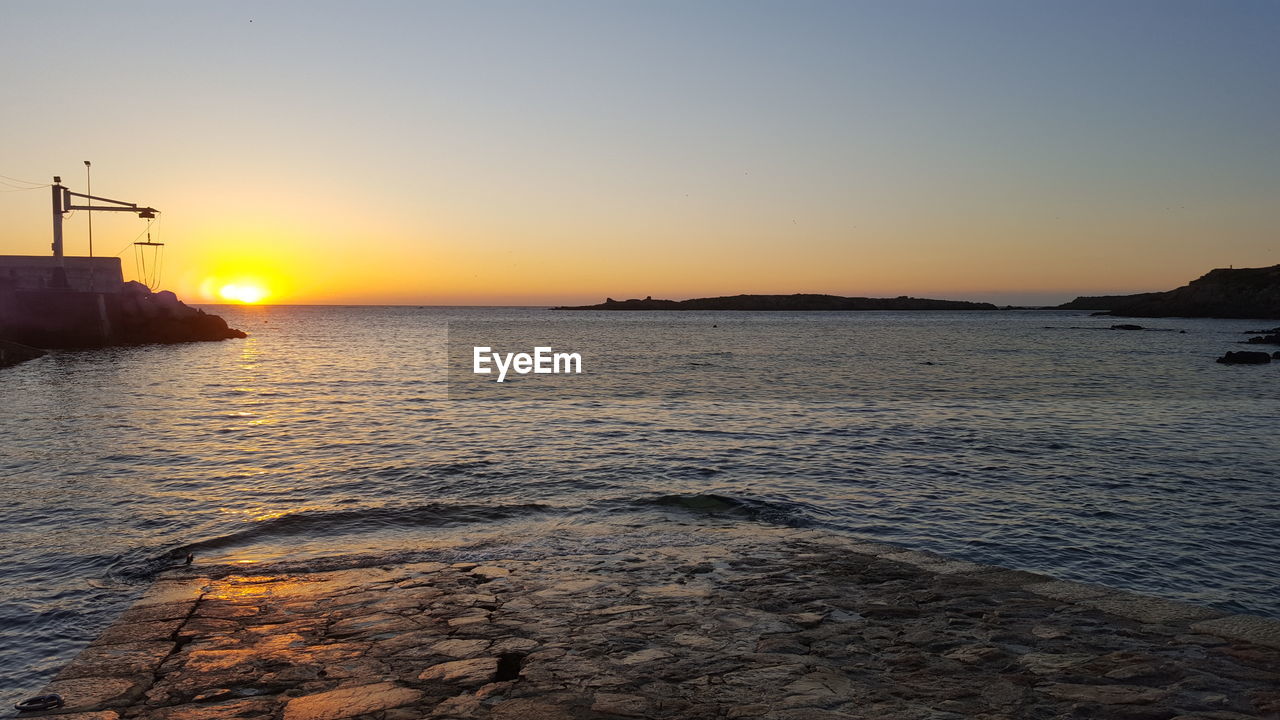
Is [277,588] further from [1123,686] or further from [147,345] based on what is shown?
[147,345]

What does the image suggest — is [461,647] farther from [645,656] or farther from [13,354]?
[13,354]

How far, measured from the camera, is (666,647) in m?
6.64

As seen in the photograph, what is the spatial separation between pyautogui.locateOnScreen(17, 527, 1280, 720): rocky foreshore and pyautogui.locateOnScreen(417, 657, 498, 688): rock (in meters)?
0.02

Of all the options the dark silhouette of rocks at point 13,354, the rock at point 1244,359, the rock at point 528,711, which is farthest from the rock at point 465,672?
the rock at point 1244,359

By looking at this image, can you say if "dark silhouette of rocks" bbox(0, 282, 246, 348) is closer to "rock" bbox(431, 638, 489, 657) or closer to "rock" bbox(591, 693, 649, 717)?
"rock" bbox(431, 638, 489, 657)

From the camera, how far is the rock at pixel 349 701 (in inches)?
212

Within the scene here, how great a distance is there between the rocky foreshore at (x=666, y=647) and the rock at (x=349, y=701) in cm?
2

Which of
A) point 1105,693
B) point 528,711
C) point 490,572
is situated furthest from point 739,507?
point 528,711

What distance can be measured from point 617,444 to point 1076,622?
1415 cm

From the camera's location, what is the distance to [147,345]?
229 feet

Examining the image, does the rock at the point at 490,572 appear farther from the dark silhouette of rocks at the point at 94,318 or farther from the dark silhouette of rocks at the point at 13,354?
the dark silhouette of rocks at the point at 94,318

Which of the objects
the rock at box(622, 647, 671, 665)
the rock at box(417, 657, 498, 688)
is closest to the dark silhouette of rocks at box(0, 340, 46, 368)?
the rock at box(417, 657, 498, 688)

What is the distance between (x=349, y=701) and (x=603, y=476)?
1068 cm

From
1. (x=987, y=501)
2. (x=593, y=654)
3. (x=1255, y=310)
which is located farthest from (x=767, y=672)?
(x=1255, y=310)
